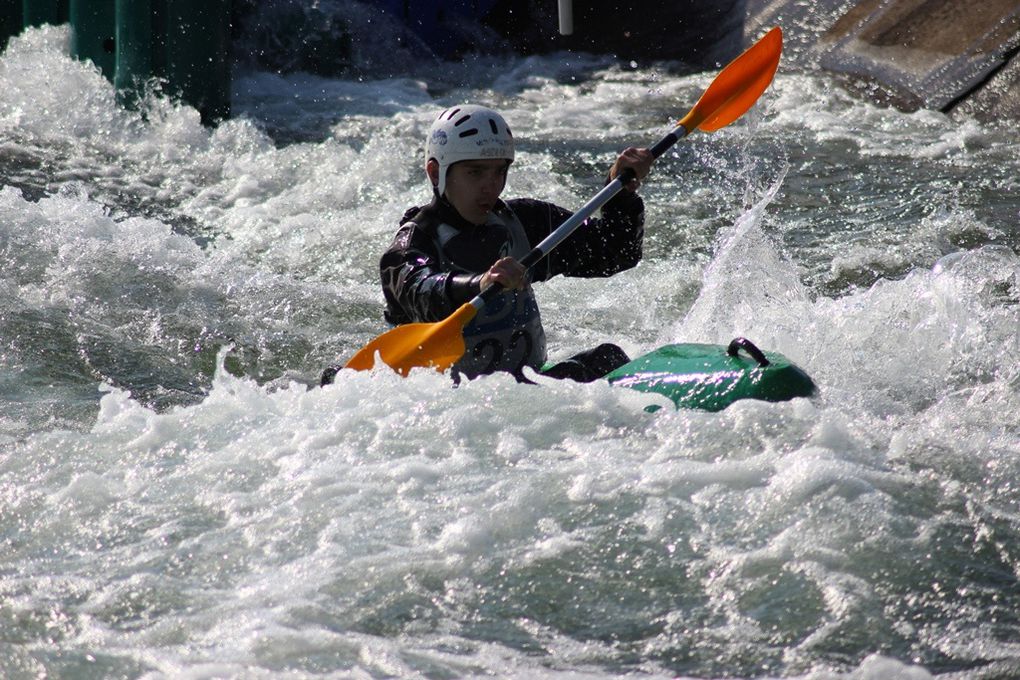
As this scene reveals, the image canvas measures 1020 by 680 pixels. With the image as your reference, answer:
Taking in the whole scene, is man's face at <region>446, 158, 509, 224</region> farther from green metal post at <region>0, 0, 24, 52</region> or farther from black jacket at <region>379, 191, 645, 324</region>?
green metal post at <region>0, 0, 24, 52</region>

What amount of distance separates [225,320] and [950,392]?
3.14 m

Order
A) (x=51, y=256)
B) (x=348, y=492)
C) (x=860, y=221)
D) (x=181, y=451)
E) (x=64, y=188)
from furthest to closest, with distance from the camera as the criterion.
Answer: (x=64, y=188)
(x=860, y=221)
(x=51, y=256)
(x=181, y=451)
(x=348, y=492)

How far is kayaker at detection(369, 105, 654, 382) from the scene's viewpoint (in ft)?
13.8

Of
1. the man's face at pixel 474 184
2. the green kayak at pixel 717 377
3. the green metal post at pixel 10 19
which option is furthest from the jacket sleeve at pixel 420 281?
the green metal post at pixel 10 19

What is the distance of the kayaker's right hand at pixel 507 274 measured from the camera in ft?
12.8

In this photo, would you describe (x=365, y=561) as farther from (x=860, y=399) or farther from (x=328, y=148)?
(x=328, y=148)

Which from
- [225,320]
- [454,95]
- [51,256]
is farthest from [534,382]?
[454,95]

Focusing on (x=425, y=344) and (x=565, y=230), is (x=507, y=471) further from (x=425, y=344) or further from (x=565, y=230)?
(x=565, y=230)

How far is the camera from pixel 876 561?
132 inches

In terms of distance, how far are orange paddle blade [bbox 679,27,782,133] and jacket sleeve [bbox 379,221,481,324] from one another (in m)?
1.43

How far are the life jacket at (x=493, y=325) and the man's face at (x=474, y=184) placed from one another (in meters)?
0.08

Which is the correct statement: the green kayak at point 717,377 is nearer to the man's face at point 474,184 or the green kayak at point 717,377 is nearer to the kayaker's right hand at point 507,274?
the kayaker's right hand at point 507,274

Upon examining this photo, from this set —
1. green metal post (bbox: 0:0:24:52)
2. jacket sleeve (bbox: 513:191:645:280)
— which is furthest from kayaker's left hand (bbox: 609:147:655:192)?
green metal post (bbox: 0:0:24:52)

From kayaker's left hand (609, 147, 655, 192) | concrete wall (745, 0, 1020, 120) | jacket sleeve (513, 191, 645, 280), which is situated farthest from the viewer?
concrete wall (745, 0, 1020, 120)
